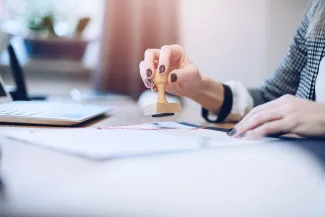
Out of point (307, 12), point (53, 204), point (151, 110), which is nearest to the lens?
point (53, 204)

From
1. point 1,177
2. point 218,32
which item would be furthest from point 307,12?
point 218,32

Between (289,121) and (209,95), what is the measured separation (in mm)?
436

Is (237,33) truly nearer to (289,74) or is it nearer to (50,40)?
(50,40)

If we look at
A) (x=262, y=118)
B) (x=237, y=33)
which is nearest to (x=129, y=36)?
(x=237, y=33)

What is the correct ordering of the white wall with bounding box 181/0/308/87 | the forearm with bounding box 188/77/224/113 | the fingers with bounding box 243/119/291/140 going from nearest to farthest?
the fingers with bounding box 243/119/291/140 < the forearm with bounding box 188/77/224/113 < the white wall with bounding box 181/0/308/87

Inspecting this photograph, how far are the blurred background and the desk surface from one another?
5.91ft

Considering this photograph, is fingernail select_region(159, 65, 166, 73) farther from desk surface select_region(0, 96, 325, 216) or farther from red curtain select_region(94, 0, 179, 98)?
red curtain select_region(94, 0, 179, 98)

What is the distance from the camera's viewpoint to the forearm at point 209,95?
33.4 inches

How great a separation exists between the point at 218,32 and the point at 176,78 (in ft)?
5.44

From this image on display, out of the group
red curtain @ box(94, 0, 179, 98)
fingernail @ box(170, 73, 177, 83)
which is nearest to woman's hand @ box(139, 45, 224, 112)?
fingernail @ box(170, 73, 177, 83)

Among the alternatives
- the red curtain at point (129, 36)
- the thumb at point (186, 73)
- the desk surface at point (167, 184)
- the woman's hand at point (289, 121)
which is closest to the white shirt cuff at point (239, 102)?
the thumb at point (186, 73)

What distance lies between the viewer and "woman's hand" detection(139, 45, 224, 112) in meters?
0.62

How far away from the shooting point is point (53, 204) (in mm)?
218

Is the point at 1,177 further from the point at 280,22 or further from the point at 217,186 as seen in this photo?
the point at 280,22
